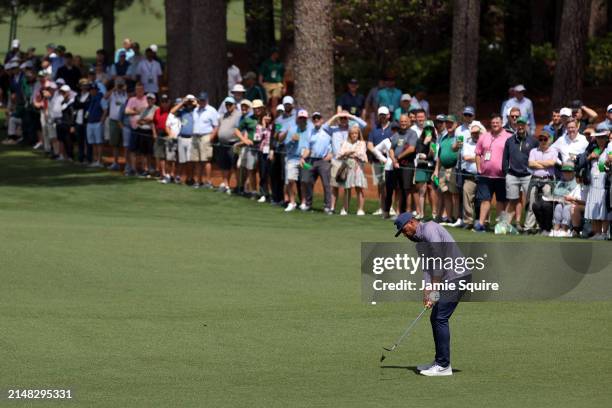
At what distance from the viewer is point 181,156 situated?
96.3 feet

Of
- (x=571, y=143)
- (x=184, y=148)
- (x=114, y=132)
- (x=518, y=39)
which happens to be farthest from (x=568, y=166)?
(x=518, y=39)

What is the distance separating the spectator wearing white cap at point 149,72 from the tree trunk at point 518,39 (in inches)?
379

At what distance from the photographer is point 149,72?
36.0 meters

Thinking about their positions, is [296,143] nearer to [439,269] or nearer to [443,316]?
[443,316]

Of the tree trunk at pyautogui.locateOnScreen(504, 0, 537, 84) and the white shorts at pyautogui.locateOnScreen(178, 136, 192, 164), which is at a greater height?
the tree trunk at pyautogui.locateOnScreen(504, 0, 537, 84)

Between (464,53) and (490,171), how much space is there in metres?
9.49

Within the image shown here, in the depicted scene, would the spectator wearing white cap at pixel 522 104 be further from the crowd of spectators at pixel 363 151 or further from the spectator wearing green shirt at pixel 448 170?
the spectator wearing green shirt at pixel 448 170

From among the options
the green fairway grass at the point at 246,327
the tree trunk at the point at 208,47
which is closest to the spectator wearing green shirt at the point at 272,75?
the tree trunk at the point at 208,47

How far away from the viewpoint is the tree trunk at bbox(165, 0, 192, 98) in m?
36.0

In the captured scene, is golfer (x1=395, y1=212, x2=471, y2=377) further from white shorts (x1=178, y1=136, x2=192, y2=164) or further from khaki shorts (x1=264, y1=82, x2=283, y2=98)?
khaki shorts (x1=264, y1=82, x2=283, y2=98)

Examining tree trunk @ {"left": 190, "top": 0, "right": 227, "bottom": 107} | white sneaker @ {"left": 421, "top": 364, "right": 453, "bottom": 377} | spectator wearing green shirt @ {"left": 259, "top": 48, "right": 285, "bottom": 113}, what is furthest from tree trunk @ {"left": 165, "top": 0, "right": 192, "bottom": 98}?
white sneaker @ {"left": 421, "top": 364, "right": 453, "bottom": 377}

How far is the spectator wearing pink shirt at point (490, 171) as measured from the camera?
23.0m

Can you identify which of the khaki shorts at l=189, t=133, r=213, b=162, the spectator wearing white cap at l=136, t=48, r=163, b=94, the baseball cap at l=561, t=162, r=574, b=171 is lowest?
the khaki shorts at l=189, t=133, r=213, b=162

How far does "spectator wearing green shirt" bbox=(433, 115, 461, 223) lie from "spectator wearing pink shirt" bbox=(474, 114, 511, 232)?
0.58 metres
